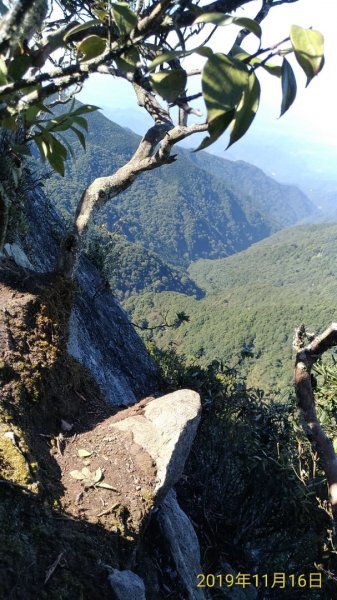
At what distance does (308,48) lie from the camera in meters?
0.51

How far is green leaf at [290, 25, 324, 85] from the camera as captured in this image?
0.51 meters

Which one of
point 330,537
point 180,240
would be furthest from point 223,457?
point 180,240

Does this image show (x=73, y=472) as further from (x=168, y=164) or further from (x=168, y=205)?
(x=168, y=205)

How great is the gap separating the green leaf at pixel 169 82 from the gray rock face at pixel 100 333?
12.6 ft

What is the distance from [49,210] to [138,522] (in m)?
7.15

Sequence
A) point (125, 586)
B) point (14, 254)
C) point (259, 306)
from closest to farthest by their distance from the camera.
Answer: point (125, 586)
point (14, 254)
point (259, 306)

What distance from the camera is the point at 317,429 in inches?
118

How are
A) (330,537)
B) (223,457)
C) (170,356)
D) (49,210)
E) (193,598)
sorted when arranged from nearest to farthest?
(193,598) → (330,537) → (223,457) → (170,356) → (49,210)

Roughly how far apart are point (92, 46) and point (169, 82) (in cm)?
19

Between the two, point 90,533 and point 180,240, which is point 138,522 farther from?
point 180,240

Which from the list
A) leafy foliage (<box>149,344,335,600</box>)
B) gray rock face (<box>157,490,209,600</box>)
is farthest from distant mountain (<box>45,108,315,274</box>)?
gray rock face (<box>157,490,209,600</box>)

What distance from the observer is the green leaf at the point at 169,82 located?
54 cm
